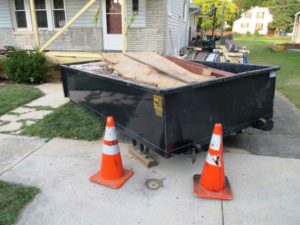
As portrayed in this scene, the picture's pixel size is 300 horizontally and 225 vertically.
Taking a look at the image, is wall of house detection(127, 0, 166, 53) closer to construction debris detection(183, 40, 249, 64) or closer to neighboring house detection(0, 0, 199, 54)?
neighboring house detection(0, 0, 199, 54)

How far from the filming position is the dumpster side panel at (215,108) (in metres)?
2.72

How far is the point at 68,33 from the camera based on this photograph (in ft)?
36.1

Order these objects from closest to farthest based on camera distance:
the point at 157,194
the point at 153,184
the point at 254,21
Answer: the point at 157,194 < the point at 153,184 < the point at 254,21

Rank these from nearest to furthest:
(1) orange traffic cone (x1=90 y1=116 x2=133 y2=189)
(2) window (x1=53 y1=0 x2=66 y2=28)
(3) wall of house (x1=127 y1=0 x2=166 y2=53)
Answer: (1) orange traffic cone (x1=90 y1=116 x2=133 y2=189) → (3) wall of house (x1=127 y1=0 x2=166 y2=53) → (2) window (x1=53 y1=0 x2=66 y2=28)

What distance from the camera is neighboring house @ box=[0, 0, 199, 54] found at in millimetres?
9992

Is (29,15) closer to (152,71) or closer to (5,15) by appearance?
(5,15)

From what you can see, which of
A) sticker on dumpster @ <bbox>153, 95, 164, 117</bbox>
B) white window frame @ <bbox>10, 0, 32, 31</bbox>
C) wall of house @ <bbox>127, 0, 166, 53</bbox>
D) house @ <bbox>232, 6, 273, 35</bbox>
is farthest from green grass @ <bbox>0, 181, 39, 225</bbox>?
house @ <bbox>232, 6, 273, 35</bbox>

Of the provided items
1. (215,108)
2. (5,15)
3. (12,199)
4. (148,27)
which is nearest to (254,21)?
(148,27)

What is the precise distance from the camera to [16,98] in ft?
20.0

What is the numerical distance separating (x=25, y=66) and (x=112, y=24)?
4444mm

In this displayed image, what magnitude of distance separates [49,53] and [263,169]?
715 cm

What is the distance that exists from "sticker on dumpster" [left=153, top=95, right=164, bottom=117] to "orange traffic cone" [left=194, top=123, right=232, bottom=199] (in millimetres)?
574

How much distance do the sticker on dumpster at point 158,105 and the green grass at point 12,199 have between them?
149 cm

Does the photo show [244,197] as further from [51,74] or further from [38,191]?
[51,74]
